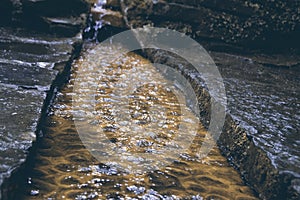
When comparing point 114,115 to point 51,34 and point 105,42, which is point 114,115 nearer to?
point 51,34

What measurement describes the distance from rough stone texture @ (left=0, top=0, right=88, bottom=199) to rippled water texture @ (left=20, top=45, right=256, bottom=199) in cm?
16

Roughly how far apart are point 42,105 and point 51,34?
2266 mm

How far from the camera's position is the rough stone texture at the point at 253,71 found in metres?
1.84

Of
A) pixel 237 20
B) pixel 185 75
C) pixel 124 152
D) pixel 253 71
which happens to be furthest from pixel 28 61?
pixel 237 20

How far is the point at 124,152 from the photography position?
6.71ft

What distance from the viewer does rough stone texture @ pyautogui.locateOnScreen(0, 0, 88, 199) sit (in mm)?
1697

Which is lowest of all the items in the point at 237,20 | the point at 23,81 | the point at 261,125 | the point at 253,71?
the point at 23,81

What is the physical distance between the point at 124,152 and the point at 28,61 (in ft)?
4.74

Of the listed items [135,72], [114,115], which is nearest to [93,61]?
[135,72]

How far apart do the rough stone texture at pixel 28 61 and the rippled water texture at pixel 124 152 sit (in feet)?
0.53

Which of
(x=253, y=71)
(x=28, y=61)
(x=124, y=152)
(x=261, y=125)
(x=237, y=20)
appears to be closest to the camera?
(x=124, y=152)

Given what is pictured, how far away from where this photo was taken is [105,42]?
16.2ft

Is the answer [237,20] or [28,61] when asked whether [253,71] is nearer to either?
[237,20]

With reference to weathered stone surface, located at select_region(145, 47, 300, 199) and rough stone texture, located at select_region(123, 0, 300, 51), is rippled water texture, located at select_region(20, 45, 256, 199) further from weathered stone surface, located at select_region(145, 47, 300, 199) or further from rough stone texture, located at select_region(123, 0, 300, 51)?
rough stone texture, located at select_region(123, 0, 300, 51)
